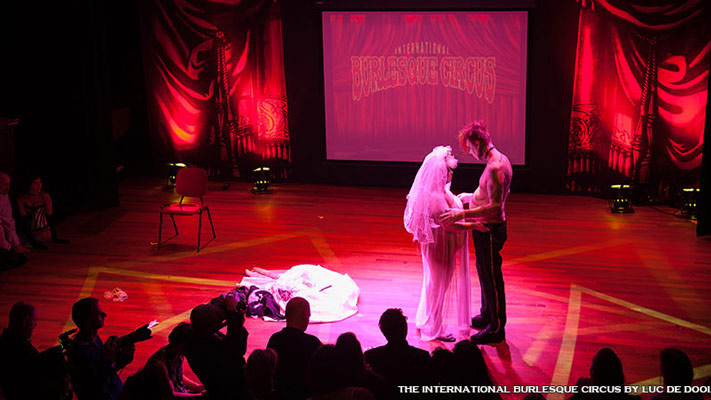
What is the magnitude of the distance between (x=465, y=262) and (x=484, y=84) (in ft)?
15.7

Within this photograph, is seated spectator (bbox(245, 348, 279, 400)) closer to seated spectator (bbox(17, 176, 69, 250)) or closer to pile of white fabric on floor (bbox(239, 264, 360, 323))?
pile of white fabric on floor (bbox(239, 264, 360, 323))

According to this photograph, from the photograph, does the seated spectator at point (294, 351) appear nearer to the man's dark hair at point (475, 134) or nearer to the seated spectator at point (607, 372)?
the seated spectator at point (607, 372)

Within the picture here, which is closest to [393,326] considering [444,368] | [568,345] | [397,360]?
[397,360]

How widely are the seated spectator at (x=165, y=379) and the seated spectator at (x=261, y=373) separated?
437 millimetres

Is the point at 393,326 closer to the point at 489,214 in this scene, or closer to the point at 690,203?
the point at 489,214

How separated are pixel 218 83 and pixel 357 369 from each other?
7.96m

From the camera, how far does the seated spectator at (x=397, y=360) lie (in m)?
3.85

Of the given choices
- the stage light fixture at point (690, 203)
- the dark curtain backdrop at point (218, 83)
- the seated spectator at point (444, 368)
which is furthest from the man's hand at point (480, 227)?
the dark curtain backdrop at point (218, 83)

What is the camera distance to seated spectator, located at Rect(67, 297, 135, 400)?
13.8 ft

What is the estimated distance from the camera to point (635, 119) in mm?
9422

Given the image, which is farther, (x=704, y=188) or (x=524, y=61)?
(x=524, y=61)

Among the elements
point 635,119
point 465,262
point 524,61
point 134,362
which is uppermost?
point 524,61

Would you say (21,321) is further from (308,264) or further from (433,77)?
(433,77)

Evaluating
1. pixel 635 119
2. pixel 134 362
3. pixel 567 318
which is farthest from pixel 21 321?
pixel 635 119
